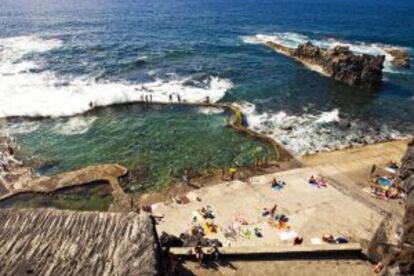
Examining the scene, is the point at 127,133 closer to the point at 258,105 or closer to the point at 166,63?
the point at 258,105

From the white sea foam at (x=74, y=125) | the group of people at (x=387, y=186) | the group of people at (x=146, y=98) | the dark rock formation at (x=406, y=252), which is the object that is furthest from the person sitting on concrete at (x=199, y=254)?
the group of people at (x=146, y=98)

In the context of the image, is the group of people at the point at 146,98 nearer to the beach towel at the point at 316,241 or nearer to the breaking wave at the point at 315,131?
the breaking wave at the point at 315,131

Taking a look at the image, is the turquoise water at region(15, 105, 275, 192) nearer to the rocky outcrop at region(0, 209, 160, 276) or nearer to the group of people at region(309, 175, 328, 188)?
the group of people at region(309, 175, 328, 188)

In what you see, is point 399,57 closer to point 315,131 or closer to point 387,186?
point 315,131

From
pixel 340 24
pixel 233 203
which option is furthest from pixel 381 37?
pixel 233 203

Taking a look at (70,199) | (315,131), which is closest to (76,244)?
(70,199)

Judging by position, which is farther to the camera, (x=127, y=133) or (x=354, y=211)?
(x=127, y=133)

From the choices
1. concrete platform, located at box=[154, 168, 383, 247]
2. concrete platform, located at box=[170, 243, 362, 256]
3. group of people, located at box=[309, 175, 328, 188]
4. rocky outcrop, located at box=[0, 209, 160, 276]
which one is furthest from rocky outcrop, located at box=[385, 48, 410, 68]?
rocky outcrop, located at box=[0, 209, 160, 276]
